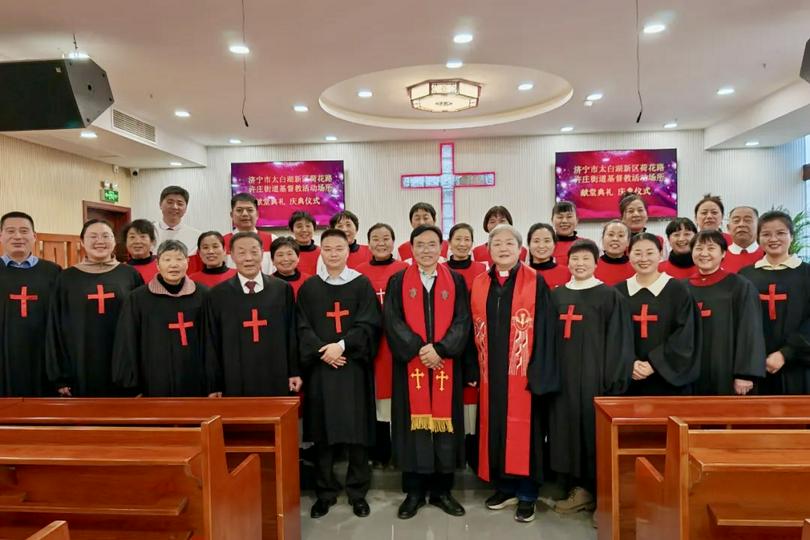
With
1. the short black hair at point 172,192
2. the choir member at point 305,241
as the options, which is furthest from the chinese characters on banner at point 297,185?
the short black hair at point 172,192

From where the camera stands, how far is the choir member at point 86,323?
10.3 feet

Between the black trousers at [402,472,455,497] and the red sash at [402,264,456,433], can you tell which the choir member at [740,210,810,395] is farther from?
the black trousers at [402,472,455,497]

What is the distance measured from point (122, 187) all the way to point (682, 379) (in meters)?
9.45

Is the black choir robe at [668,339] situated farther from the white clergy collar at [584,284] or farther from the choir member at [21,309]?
the choir member at [21,309]

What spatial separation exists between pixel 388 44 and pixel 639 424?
4.05 meters

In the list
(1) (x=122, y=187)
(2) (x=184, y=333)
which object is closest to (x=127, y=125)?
(1) (x=122, y=187)

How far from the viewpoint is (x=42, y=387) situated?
3271mm

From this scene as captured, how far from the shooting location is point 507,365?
2912 mm

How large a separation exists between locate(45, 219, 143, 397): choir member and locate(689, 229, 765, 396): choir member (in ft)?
11.7

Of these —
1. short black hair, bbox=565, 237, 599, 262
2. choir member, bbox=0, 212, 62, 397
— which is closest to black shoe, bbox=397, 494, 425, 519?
short black hair, bbox=565, 237, 599, 262

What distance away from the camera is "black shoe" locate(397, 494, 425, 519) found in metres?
2.93

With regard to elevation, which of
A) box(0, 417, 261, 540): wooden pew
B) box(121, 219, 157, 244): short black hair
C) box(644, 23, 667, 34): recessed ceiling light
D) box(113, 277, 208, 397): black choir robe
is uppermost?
box(644, 23, 667, 34): recessed ceiling light

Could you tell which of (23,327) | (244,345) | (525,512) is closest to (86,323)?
(23,327)

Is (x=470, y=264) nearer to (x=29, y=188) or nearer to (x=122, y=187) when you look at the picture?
(x=29, y=188)
